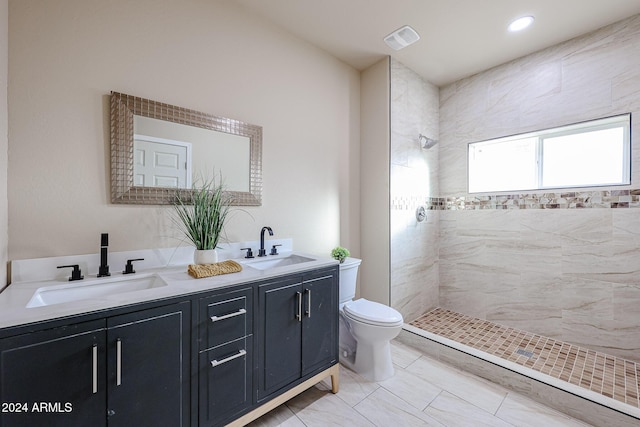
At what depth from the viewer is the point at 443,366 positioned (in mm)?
2016

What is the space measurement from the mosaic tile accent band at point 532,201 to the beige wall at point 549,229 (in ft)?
0.09

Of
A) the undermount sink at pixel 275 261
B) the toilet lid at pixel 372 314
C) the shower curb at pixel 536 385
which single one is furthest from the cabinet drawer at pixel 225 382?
the shower curb at pixel 536 385

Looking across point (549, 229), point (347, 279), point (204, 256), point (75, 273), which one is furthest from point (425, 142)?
point (75, 273)

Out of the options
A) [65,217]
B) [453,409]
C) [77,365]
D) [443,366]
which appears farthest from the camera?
[443,366]

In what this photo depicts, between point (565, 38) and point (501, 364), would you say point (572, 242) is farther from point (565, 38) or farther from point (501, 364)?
point (565, 38)

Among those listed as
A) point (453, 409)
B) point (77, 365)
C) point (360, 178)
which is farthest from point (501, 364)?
point (77, 365)

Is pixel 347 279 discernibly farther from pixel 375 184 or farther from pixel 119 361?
pixel 119 361

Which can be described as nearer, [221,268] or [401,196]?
[221,268]

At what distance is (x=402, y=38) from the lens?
2199 millimetres

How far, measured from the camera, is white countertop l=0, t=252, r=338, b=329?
838mm

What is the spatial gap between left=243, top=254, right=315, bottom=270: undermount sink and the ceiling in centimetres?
185

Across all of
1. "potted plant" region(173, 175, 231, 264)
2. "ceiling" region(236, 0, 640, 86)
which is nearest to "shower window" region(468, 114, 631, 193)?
"ceiling" region(236, 0, 640, 86)

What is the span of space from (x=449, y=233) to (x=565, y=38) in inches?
78.8

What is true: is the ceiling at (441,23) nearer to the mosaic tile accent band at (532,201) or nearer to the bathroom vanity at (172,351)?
the mosaic tile accent band at (532,201)
